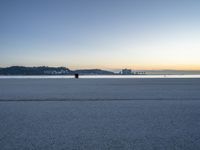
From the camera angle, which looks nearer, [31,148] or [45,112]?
[31,148]

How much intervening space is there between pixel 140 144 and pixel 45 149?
1.40m

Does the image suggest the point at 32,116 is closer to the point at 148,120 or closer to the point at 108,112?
the point at 108,112

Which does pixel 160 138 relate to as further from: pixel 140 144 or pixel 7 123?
pixel 7 123

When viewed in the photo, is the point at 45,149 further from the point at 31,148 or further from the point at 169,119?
the point at 169,119

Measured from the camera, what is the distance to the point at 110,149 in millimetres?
3951

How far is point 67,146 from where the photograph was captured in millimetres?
4105

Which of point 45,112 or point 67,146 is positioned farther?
point 45,112

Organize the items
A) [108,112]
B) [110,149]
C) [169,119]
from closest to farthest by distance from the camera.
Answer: [110,149] → [169,119] → [108,112]

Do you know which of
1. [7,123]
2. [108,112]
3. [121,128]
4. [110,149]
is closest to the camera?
[110,149]

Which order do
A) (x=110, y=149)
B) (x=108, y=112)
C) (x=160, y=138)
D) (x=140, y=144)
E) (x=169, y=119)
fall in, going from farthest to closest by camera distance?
(x=108, y=112)
(x=169, y=119)
(x=160, y=138)
(x=140, y=144)
(x=110, y=149)

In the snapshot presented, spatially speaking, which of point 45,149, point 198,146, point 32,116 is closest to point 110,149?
point 45,149

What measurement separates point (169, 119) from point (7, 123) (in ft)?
11.4

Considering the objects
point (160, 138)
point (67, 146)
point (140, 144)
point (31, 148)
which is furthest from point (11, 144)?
point (160, 138)

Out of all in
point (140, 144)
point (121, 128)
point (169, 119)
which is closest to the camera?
point (140, 144)
